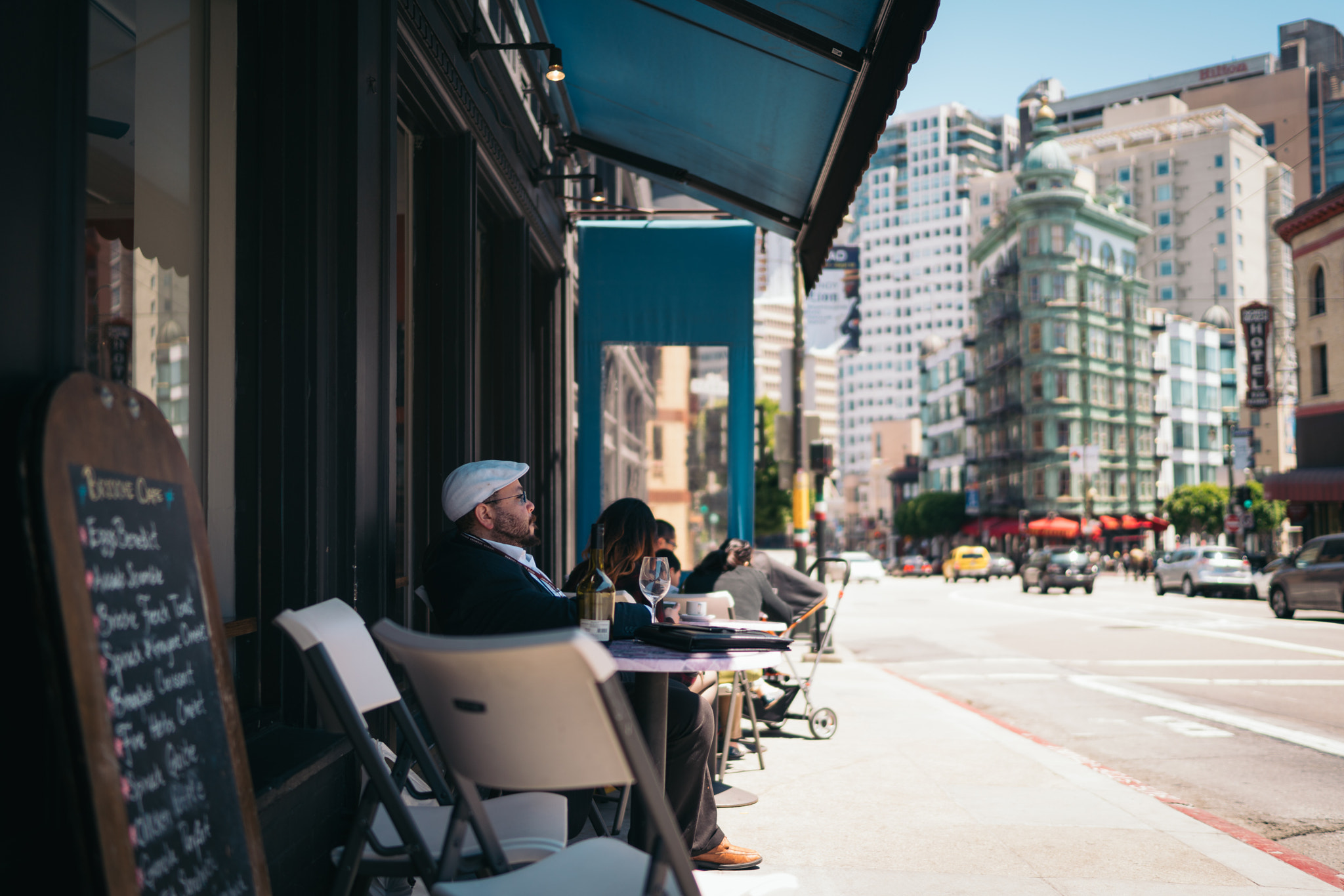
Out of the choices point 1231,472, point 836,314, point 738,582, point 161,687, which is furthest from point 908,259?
point 161,687

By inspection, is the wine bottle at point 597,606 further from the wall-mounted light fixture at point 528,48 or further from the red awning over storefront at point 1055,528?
the red awning over storefront at point 1055,528

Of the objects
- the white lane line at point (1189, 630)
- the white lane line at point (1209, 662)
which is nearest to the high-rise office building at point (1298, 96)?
the white lane line at point (1189, 630)

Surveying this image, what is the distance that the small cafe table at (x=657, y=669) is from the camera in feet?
11.0

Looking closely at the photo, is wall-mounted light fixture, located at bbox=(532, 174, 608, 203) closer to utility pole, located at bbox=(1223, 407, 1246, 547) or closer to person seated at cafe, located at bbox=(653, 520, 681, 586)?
person seated at cafe, located at bbox=(653, 520, 681, 586)

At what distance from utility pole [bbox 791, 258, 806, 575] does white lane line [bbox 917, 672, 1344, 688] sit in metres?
2.86

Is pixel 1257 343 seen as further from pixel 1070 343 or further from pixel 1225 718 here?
pixel 1225 718

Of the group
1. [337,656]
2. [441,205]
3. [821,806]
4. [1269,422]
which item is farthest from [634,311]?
[1269,422]

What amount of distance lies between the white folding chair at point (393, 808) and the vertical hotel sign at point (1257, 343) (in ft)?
157

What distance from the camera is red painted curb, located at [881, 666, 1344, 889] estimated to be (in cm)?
454

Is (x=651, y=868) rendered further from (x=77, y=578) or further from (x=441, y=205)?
(x=441, y=205)

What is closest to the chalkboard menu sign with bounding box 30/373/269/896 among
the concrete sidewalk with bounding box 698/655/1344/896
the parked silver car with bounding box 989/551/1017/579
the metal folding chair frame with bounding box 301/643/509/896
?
the metal folding chair frame with bounding box 301/643/509/896

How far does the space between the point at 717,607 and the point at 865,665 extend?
7729 millimetres

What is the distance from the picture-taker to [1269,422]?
81312 millimetres

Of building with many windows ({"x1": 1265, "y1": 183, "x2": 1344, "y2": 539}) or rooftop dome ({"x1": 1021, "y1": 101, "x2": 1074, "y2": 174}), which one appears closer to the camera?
building with many windows ({"x1": 1265, "y1": 183, "x2": 1344, "y2": 539})
